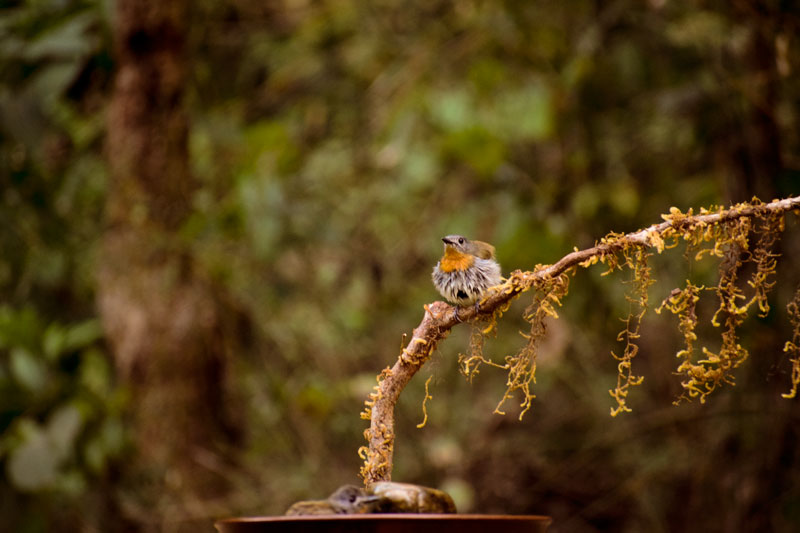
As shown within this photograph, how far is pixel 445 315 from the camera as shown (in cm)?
162

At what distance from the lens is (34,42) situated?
3.49 m

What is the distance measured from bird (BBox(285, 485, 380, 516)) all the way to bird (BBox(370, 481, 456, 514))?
1cm

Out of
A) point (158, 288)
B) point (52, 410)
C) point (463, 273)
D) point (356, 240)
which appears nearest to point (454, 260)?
A: point (463, 273)

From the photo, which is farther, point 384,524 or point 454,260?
point 454,260

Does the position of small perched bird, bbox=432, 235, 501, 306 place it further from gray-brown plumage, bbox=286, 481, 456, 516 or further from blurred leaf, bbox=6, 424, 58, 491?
blurred leaf, bbox=6, 424, 58, 491

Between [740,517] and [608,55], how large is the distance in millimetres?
2220

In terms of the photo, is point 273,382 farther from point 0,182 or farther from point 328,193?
point 0,182

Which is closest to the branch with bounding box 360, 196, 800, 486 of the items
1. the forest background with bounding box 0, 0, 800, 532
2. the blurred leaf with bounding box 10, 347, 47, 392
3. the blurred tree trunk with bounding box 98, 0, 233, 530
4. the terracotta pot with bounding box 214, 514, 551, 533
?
the terracotta pot with bounding box 214, 514, 551, 533

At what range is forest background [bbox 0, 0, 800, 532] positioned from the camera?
149 inches

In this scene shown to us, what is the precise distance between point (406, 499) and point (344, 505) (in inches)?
3.8

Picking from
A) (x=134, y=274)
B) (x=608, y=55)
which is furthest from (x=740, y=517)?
(x=134, y=274)

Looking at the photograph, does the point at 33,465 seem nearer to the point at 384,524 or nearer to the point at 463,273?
the point at 463,273

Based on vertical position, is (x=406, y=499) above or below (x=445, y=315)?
below

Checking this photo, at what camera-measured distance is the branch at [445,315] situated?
1.46m
